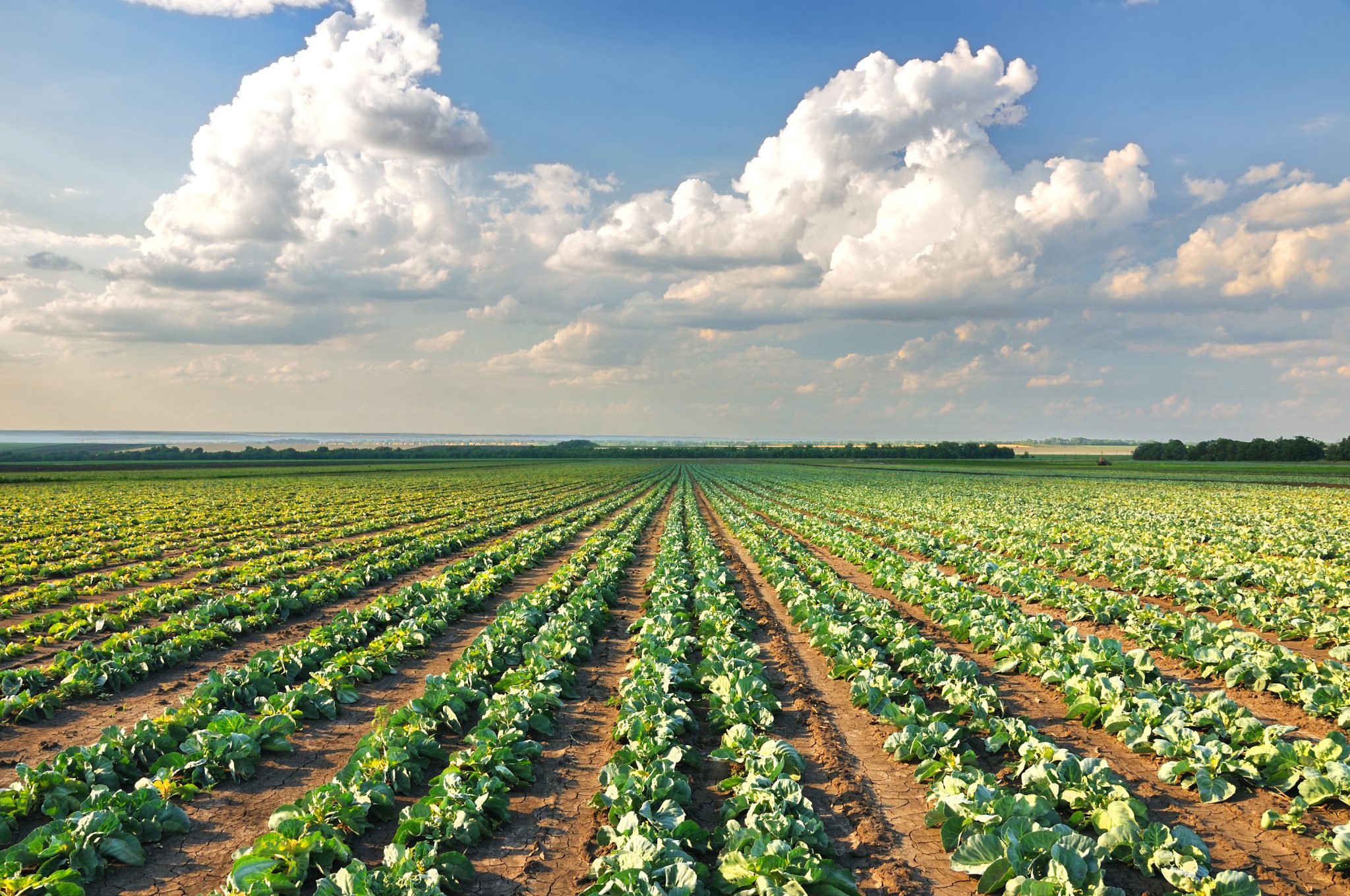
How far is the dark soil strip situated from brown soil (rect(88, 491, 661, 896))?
536 centimetres

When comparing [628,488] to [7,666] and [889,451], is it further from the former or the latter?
[889,451]

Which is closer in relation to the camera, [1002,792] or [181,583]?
[1002,792]

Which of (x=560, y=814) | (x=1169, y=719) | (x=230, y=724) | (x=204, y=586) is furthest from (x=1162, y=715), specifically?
(x=204, y=586)

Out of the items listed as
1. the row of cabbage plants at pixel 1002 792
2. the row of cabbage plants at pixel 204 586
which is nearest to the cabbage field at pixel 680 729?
the row of cabbage plants at pixel 1002 792

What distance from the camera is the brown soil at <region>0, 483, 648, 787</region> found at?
8141 mm

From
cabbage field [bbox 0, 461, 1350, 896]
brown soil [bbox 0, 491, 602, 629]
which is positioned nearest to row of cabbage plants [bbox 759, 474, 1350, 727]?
cabbage field [bbox 0, 461, 1350, 896]

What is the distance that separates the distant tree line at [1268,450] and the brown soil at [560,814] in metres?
150

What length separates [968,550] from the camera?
2155 centimetres

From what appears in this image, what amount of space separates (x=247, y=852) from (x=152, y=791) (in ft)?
5.51

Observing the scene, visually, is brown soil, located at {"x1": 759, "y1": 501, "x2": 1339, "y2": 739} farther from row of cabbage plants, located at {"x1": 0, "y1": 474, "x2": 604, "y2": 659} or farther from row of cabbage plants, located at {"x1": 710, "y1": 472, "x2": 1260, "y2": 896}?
row of cabbage plants, located at {"x1": 0, "y1": 474, "x2": 604, "y2": 659}

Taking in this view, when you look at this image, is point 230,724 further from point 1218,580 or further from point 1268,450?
point 1268,450

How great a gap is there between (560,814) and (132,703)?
7133 millimetres

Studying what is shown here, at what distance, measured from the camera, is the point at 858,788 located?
704 centimetres

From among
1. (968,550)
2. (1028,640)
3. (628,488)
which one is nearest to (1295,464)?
(628,488)
